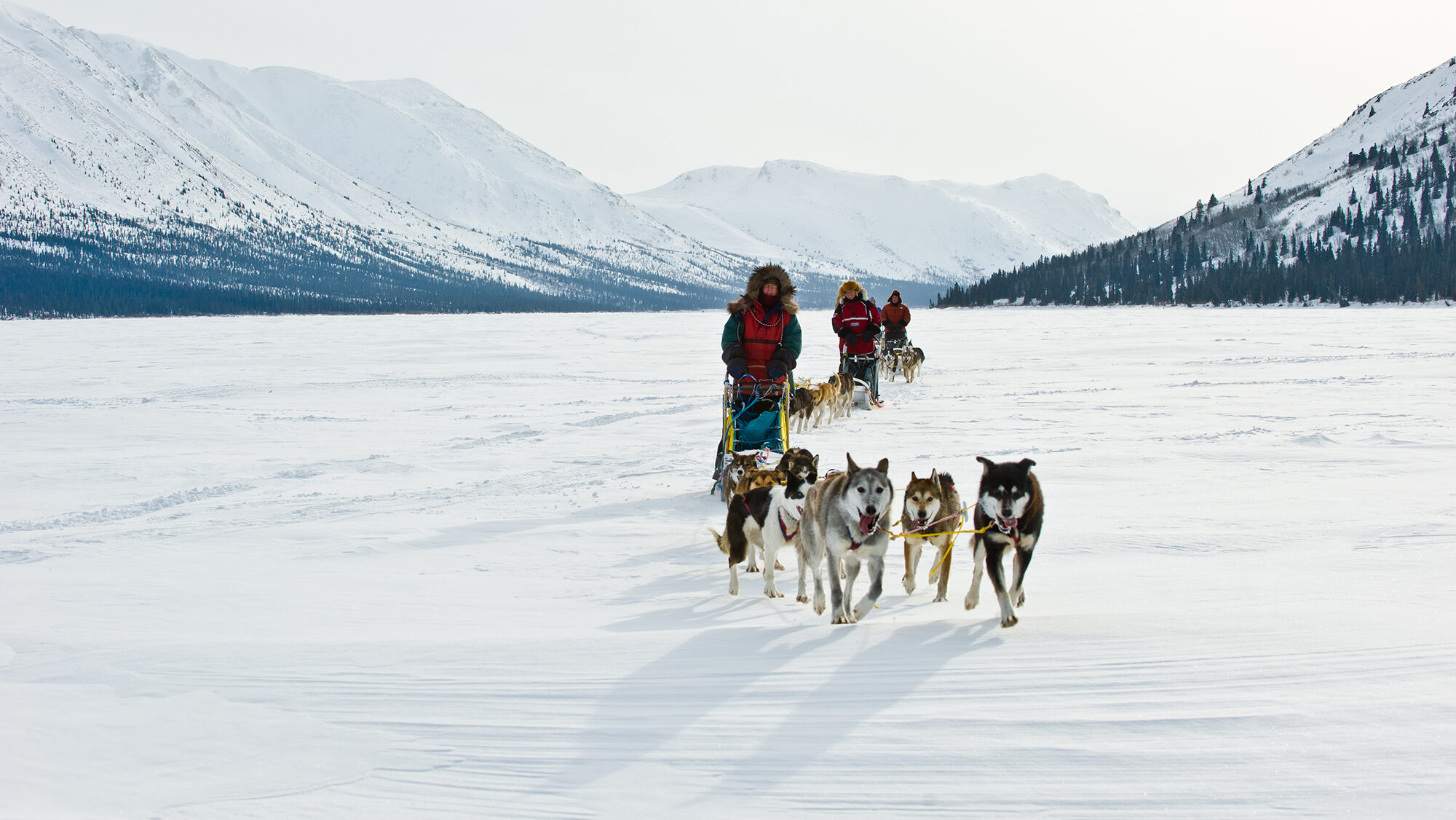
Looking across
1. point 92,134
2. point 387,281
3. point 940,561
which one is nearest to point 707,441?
point 940,561

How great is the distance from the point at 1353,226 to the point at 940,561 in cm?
11569

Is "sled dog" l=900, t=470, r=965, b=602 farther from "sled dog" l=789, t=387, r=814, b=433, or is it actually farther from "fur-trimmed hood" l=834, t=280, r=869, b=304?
"fur-trimmed hood" l=834, t=280, r=869, b=304

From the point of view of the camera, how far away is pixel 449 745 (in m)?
2.88

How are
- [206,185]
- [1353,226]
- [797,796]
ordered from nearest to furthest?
[797,796] → [1353,226] → [206,185]

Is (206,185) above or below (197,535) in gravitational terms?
above

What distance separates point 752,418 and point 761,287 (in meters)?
1.08

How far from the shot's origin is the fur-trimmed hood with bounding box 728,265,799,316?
7121 millimetres

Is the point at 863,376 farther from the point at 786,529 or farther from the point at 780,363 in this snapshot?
the point at 786,529

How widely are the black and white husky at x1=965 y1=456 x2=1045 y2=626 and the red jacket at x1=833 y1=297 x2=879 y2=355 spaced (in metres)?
9.77

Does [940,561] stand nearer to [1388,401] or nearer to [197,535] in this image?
[197,535]

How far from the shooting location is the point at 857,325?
45.3 ft

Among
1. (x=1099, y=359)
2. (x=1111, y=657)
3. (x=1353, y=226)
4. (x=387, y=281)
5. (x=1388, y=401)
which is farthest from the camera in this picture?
(x=387, y=281)

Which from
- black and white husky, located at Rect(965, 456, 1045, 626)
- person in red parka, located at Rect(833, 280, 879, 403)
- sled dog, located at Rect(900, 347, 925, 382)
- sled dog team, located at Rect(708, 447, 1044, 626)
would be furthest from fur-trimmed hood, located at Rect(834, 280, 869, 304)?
black and white husky, located at Rect(965, 456, 1045, 626)

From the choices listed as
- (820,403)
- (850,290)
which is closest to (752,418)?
(820,403)
